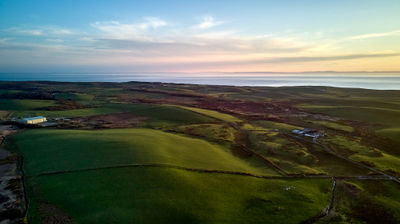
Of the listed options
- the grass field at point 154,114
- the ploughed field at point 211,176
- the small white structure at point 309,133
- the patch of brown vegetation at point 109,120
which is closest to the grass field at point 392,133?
the ploughed field at point 211,176

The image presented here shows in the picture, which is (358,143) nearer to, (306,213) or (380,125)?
(380,125)

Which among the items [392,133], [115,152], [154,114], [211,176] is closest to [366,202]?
[211,176]

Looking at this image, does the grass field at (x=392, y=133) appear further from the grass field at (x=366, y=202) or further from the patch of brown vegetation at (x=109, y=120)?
the patch of brown vegetation at (x=109, y=120)

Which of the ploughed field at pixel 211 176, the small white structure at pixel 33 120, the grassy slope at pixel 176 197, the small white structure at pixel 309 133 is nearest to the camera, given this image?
the grassy slope at pixel 176 197

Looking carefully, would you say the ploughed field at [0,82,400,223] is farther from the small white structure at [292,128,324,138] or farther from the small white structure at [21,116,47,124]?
the small white structure at [21,116,47,124]

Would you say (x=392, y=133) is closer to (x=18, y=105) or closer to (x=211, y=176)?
(x=211, y=176)

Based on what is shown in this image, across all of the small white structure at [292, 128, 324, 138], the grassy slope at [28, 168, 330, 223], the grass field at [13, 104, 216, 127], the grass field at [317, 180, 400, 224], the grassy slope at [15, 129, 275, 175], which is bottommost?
the grass field at [317, 180, 400, 224]

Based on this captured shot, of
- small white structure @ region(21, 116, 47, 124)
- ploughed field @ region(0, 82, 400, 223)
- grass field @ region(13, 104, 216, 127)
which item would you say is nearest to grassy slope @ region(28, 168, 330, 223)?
ploughed field @ region(0, 82, 400, 223)
